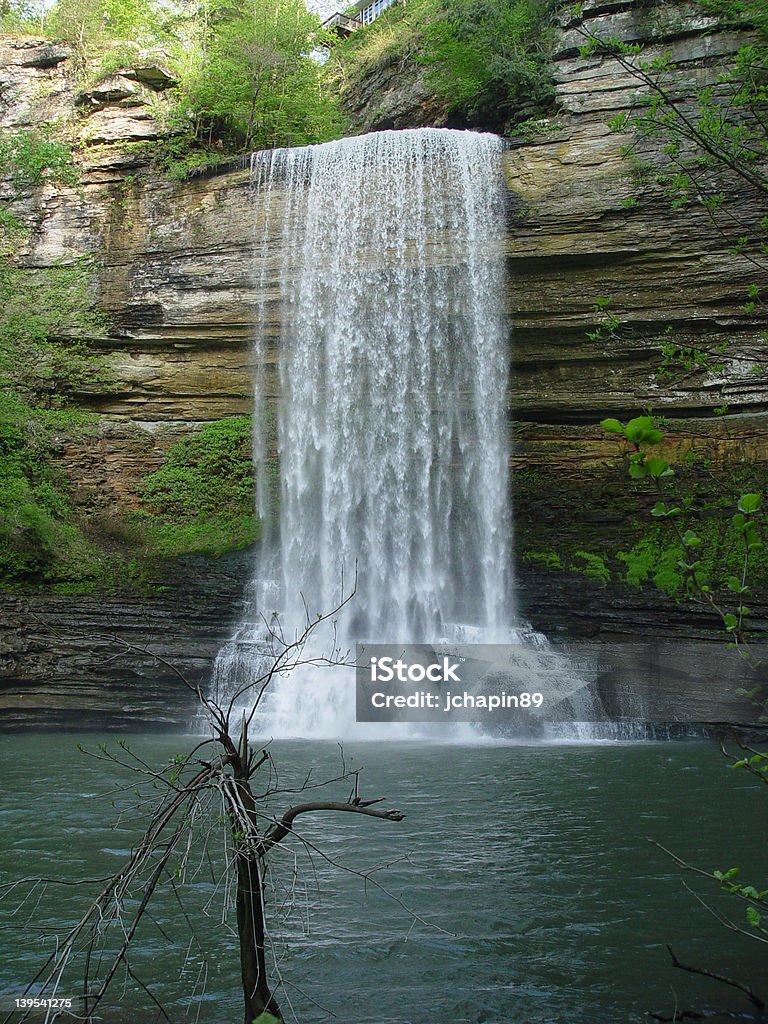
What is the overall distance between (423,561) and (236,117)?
36.9 feet

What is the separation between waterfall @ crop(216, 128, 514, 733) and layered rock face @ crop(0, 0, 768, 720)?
47 centimetres

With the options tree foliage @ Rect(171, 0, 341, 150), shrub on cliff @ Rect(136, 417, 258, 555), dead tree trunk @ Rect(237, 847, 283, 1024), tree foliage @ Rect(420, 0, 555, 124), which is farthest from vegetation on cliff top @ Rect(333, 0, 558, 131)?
dead tree trunk @ Rect(237, 847, 283, 1024)

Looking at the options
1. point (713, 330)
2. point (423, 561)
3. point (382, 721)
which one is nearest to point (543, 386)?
point (713, 330)

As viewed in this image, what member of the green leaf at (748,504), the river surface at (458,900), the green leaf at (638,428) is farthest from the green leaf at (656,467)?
the river surface at (458,900)

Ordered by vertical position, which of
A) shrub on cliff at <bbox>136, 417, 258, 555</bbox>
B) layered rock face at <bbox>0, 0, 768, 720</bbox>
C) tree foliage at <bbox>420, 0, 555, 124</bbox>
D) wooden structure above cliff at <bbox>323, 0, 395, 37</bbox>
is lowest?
shrub on cliff at <bbox>136, 417, 258, 555</bbox>

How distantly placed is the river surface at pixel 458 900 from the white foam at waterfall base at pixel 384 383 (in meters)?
6.53

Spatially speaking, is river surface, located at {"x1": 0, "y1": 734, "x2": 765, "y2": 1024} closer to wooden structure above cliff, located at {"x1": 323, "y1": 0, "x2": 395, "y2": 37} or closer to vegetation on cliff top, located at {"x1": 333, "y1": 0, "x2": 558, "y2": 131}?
vegetation on cliff top, located at {"x1": 333, "y1": 0, "x2": 558, "y2": 131}

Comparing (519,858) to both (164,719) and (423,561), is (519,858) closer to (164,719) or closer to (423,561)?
(164,719)

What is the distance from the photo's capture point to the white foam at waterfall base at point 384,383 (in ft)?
50.2

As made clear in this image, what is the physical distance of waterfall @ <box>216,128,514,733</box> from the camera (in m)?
15.3

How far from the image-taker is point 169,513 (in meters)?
16.8

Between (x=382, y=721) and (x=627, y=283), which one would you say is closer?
(x=382, y=721)

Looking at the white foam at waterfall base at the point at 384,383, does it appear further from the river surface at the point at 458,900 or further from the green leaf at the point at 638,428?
the green leaf at the point at 638,428

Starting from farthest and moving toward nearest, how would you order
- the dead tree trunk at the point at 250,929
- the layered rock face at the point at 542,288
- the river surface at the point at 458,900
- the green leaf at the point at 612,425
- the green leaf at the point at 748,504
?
the layered rock face at the point at 542,288 < the river surface at the point at 458,900 < the dead tree trunk at the point at 250,929 < the green leaf at the point at 748,504 < the green leaf at the point at 612,425
